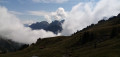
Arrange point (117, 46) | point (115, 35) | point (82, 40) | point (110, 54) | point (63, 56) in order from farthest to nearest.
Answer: point (82, 40), point (115, 35), point (63, 56), point (117, 46), point (110, 54)

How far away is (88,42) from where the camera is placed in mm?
182750

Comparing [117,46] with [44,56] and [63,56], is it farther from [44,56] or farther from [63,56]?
[44,56]

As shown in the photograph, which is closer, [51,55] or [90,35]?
[51,55]

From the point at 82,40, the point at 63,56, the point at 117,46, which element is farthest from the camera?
the point at 82,40

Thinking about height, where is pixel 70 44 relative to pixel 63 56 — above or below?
above

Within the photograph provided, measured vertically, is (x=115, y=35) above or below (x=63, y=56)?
above

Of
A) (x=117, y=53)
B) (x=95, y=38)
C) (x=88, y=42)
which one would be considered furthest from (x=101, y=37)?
(x=117, y=53)

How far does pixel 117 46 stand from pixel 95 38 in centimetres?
7021

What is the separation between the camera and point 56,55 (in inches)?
5566

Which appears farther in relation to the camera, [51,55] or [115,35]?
[115,35]

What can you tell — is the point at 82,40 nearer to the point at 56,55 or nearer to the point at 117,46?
the point at 56,55

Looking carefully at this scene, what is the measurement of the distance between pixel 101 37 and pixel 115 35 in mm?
22172

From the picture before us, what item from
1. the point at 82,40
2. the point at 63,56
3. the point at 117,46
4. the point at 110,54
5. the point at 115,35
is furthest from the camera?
the point at 82,40

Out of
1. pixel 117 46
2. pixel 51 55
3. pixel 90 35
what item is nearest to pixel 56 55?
pixel 51 55
